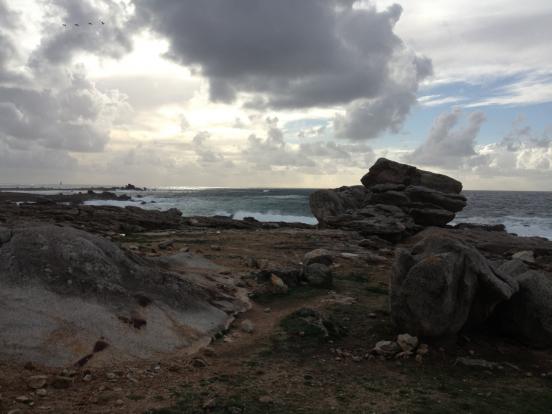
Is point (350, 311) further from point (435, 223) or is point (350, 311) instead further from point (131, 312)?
point (435, 223)

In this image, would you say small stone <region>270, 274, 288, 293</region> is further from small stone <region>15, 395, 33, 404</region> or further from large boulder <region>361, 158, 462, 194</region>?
large boulder <region>361, 158, 462, 194</region>

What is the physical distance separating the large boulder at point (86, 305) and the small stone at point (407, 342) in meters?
4.15

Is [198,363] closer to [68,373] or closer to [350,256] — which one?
[68,373]

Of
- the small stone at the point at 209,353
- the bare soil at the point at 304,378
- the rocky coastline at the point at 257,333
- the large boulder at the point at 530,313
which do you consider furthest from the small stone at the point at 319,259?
the small stone at the point at 209,353

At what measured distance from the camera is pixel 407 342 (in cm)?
1081

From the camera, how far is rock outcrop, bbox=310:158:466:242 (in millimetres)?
36297

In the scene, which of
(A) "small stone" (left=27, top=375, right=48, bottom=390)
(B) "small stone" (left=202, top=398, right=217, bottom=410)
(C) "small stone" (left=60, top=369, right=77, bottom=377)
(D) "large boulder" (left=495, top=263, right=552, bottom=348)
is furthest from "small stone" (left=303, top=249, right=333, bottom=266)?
(A) "small stone" (left=27, top=375, right=48, bottom=390)

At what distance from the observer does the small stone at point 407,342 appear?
10.7 meters

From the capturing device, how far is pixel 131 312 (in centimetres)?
1021

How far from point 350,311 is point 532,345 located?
14.7 ft

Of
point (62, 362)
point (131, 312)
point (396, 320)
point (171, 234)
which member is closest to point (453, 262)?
point (396, 320)

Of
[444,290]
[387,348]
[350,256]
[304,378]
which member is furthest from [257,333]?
[350,256]

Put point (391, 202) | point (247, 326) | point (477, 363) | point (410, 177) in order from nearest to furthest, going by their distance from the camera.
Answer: point (477, 363)
point (247, 326)
point (391, 202)
point (410, 177)

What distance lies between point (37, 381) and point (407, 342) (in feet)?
24.0
